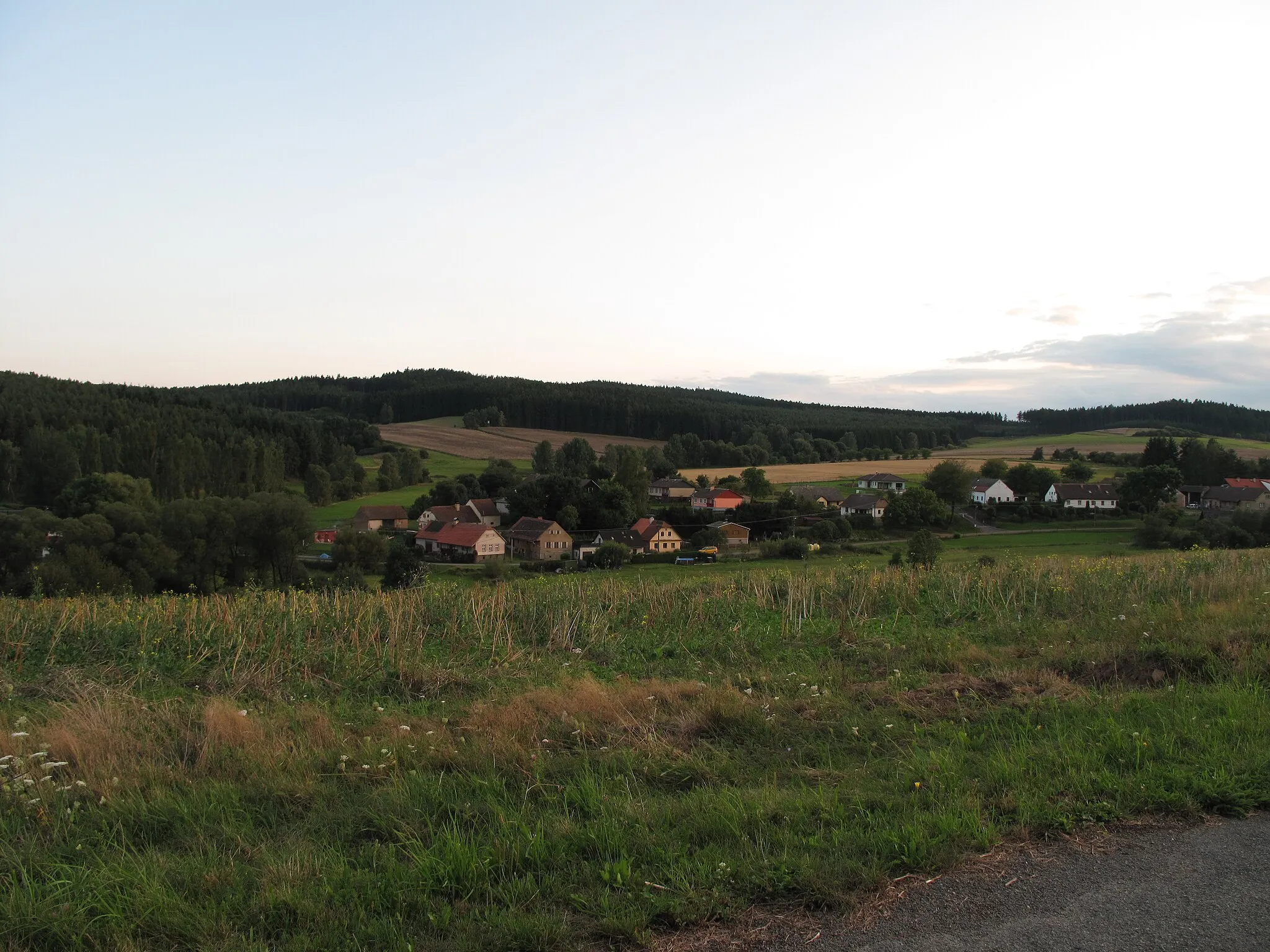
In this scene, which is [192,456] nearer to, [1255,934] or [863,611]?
[863,611]

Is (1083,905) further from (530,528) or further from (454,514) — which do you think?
(454,514)

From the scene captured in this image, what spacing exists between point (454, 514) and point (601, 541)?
48.7 ft

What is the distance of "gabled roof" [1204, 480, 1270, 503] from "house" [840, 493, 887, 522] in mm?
23408

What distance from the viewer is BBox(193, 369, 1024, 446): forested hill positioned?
123625 mm

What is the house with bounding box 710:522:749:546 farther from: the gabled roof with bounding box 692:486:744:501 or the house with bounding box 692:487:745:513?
the gabled roof with bounding box 692:486:744:501

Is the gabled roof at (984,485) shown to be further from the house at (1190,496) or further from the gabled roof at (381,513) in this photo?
the gabled roof at (381,513)

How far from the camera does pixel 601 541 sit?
52.7 metres

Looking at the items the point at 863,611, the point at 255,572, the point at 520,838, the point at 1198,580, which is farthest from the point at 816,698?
the point at 255,572

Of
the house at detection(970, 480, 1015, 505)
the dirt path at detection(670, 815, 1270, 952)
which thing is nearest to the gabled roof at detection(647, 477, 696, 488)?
the house at detection(970, 480, 1015, 505)

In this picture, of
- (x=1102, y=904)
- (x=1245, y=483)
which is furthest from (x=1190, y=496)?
(x=1102, y=904)

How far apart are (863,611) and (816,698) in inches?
216

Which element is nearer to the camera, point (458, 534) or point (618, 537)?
point (458, 534)

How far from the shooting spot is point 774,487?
236 feet

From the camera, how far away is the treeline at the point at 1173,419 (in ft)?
384
